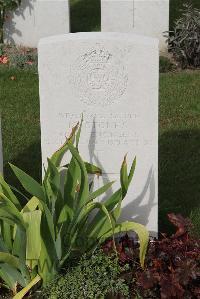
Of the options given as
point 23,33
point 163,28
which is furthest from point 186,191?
point 23,33

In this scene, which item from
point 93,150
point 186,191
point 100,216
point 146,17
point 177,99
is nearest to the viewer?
point 100,216

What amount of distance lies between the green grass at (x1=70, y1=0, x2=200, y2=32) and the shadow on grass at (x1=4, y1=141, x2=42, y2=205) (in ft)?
16.5

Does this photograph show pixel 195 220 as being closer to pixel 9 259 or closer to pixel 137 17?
pixel 9 259

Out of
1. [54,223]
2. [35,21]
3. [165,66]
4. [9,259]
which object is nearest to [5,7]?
[35,21]

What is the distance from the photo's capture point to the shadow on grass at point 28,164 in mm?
5617

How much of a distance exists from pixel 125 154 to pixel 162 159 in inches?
71.5

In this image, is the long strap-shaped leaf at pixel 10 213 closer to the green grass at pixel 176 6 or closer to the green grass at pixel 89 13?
the green grass at pixel 89 13

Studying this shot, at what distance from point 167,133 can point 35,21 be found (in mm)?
3853

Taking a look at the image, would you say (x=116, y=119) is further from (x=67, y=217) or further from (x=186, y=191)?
(x=186, y=191)

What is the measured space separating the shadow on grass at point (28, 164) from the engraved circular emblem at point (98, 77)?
5.00ft

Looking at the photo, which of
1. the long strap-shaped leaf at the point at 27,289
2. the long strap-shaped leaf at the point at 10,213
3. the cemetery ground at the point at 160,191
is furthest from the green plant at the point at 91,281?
the long strap-shaped leaf at the point at 10,213

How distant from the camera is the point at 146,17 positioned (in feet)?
30.9

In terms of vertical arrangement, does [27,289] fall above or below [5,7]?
below

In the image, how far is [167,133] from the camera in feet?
21.8
